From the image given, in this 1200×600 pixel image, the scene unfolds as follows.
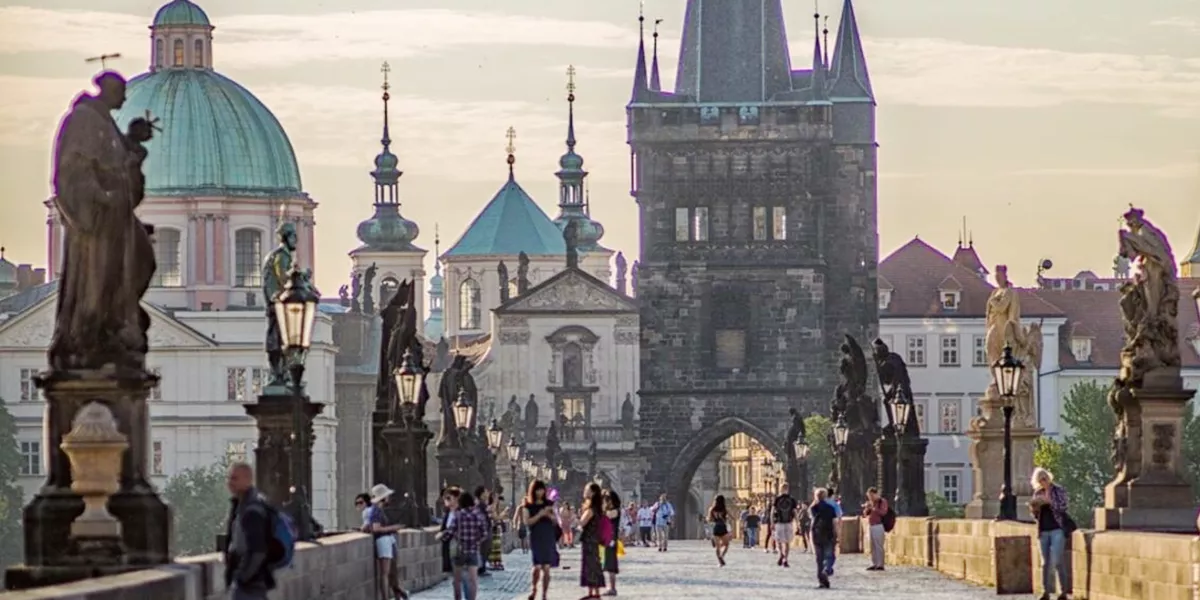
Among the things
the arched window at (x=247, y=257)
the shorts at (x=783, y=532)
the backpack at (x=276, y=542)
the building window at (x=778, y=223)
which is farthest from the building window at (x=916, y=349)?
the backpack at (x=276, y=542)

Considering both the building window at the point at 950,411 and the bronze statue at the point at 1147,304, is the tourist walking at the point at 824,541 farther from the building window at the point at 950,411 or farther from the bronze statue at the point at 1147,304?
the building window at the point at 950,411

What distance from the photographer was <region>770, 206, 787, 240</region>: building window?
130m

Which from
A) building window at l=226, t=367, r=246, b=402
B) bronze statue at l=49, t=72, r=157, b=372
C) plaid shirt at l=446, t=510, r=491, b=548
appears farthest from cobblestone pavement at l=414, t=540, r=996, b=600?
building window at l=226, t=367, r=246, b=402

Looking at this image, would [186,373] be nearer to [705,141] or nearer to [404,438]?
[705,141]

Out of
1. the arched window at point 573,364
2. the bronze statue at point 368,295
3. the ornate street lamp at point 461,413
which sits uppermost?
the bronze statue at point 368,295

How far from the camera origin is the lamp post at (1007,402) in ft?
137

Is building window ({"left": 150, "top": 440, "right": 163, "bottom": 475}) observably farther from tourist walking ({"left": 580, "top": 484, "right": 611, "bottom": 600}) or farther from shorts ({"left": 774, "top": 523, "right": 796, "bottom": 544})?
tourist walking ({"left": 580, "top": 484, "right": 611, "bottom": 600})

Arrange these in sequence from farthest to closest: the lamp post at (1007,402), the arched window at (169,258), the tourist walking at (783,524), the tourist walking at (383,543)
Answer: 1. the arched window at (169,258)
2. the tourist walking at (783,524)
3. the lamp post at (1007,402)
4. the tourist walking at (383,543)

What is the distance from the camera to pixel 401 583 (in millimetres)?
40438

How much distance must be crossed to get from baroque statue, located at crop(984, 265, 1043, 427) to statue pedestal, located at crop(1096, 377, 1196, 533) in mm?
12285

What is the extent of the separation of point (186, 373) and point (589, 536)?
A: 107438 mm

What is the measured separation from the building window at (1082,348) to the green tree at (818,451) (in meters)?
26.5

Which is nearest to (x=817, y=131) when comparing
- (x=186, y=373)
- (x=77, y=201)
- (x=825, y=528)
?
(x=186, y=373)

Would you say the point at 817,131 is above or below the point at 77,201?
above
